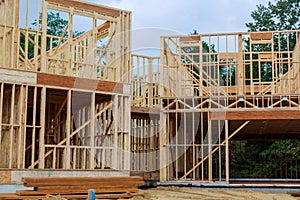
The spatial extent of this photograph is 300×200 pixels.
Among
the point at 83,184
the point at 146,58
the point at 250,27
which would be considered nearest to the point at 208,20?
the point at 250,27

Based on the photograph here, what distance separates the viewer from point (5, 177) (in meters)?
14.3

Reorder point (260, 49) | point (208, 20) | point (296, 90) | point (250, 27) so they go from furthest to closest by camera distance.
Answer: point (208, 20) → point (250, 27) → point (260, 49) → point (296, 90)

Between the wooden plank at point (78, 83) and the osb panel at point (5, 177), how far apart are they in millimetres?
2992

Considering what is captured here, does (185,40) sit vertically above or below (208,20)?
below

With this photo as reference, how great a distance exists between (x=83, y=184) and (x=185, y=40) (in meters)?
10.1

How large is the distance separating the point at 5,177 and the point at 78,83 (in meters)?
4.01

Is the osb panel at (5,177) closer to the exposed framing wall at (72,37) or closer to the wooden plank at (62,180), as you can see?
the wooden plank at (62,180)

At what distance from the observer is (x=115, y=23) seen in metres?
18.3

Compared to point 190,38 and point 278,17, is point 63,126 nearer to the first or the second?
point 190,38

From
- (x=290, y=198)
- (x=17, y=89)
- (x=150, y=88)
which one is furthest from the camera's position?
(x=150, y=88)

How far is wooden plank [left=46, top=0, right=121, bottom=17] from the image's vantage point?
1692cm

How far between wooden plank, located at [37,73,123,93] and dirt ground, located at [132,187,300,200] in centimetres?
373

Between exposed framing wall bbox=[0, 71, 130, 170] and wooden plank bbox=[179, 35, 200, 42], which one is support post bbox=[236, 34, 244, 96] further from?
Answer: exposed framing wall bbox=[0, 71, 130, 170]

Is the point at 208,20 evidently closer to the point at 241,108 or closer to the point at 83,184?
the point at 241,108
